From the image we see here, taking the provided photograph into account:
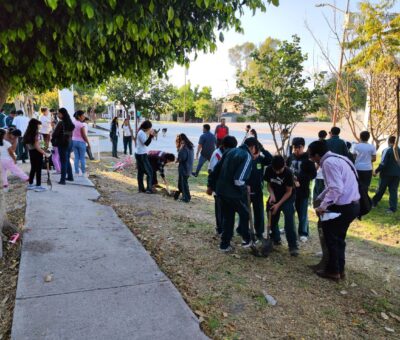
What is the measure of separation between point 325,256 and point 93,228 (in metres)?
3.35

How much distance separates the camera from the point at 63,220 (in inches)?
223

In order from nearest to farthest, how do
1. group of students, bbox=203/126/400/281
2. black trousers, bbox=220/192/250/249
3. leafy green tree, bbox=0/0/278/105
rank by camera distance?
leafy green tree, bbox=0/0/278/105
group of students, bbox=203/126/400/281
black trousers, bbox=220/192/250/249

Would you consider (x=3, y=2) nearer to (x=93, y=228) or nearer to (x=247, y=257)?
(x=93, y=228)

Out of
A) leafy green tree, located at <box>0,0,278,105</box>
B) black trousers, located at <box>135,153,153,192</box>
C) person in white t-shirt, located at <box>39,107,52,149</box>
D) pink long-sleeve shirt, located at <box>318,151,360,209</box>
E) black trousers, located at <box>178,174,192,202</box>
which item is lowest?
black trousers, located at <box>178,174,192,202</box>

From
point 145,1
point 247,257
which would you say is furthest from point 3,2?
point 247,257

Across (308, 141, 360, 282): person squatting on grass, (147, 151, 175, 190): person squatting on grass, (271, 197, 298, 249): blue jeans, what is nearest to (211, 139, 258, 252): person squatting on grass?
(271, 197, 298, 249): blue jeans

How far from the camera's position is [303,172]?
18.4 feet

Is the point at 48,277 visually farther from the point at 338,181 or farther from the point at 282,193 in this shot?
the point at 338,181

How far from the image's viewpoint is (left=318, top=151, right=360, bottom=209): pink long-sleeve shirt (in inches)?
157

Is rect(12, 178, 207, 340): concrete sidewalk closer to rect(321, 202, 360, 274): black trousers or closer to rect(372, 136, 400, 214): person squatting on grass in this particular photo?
rect(321, 202, 360, 274): black trousers

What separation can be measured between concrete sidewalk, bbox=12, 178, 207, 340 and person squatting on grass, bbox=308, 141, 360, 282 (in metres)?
1.98

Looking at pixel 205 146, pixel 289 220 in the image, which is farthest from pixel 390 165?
pixel 205 146

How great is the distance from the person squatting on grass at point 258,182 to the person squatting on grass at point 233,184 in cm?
26

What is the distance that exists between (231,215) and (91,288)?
6.86 feet
